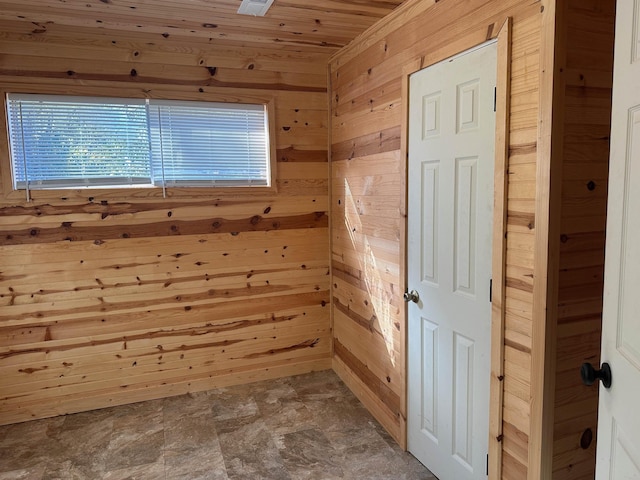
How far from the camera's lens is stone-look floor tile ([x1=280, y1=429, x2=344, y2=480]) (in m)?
2.37

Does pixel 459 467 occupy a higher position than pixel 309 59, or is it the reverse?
pixel 309 59

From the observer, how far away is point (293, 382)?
342cm

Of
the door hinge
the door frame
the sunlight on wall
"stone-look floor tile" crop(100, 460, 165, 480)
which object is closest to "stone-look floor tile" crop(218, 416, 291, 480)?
"stone-look floor tile" crop(100, 460, 165, 480)

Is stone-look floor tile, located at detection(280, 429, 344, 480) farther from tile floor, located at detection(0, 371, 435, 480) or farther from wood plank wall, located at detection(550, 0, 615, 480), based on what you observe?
wood plank wall, located at detection(550, 0, 615, 480)

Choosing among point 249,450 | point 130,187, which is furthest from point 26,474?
point 130,187

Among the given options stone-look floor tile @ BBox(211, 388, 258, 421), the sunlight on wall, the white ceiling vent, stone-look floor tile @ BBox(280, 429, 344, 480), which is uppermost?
the white ceiling vent

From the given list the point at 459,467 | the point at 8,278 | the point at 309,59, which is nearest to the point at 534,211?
the point at 459,467

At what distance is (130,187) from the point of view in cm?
301

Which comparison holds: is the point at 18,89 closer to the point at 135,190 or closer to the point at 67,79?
the point at 67,79

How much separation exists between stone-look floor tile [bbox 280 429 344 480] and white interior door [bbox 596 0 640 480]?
1529 millimetres

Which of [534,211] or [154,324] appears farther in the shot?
[154,324]

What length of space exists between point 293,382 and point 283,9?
252 centimetres

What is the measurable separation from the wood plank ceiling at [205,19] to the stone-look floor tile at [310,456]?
243cm

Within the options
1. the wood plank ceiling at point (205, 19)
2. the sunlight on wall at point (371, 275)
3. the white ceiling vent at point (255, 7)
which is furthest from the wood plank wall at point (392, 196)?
the white ceiling vent at point (255, 7)
